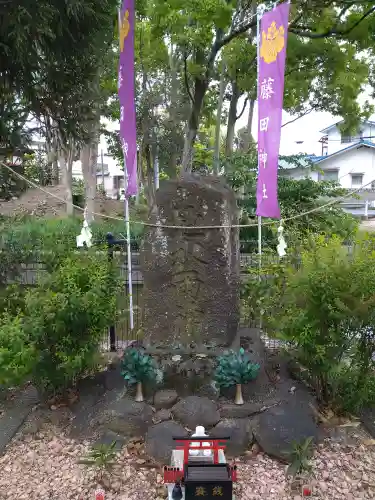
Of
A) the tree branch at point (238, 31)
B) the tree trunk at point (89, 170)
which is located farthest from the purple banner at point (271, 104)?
the tree trunk at point (89, 170)

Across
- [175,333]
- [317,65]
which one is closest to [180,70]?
[317,65]

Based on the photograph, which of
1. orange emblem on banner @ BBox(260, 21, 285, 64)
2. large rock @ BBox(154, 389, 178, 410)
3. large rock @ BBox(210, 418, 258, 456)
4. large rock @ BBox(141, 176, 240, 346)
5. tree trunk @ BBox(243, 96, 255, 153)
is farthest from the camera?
tree trunk @ BBox(243, 96, 255, 153)

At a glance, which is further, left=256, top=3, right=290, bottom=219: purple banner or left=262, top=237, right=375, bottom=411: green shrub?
left=256, top=3, right=290, bottom=219: purple banner

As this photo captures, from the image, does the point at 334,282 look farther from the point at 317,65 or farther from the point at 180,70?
the point at 180,70

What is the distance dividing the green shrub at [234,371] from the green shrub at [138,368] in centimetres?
60

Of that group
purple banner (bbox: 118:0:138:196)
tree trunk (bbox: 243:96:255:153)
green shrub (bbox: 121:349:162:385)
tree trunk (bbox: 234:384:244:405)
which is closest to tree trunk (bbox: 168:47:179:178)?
tree trunk (bbox: 243:96:255:153)

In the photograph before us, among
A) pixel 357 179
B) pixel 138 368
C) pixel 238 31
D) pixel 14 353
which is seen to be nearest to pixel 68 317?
pixel 14 353

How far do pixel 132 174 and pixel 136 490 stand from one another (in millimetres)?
4135

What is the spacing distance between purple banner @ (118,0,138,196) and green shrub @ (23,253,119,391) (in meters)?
2.42

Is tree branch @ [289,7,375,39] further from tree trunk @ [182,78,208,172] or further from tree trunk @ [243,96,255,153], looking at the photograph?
tree trunk @ [243,96,255,153]

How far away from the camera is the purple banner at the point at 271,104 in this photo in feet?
16.8

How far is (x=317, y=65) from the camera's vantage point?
10367 mm

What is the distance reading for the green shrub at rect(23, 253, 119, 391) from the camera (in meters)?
3.47

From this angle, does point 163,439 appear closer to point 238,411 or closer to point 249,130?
point 238,411
